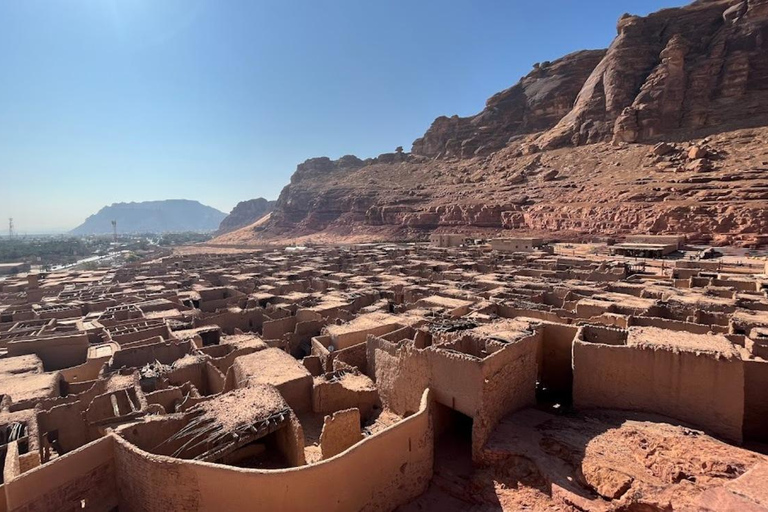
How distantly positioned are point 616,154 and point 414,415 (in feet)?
229

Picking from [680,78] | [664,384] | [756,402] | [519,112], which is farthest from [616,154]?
[664,384]

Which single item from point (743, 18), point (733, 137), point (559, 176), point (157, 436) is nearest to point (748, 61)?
point (743, 18)

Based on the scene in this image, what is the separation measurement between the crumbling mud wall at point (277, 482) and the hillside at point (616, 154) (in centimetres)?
4680

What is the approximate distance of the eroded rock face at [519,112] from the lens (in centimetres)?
9119

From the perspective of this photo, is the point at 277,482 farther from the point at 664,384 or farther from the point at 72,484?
the point at 664,384

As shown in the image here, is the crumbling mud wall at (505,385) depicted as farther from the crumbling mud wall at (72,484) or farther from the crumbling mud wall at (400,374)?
the crumbling mud wall at (72,484)

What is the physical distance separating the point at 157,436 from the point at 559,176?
7041 centimetres

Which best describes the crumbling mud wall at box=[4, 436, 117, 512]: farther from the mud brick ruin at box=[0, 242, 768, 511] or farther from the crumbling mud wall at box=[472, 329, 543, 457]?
the crumbling mud wall at box=[472, 329, 543, 457]

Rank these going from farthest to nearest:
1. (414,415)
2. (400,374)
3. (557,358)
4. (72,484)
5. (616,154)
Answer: (616,154) < (557,358) < (400,374) < (414,415) < (72,484)

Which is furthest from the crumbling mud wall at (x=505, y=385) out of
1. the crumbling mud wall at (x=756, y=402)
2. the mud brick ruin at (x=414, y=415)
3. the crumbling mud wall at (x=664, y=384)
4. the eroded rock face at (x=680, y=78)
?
the eroded rock face at (x=680, y=78)

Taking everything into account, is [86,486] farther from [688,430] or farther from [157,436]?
[688,430]

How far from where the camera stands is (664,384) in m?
9.45

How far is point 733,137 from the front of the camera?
57594 millimetres

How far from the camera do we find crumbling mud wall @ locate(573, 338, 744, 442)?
874cm
